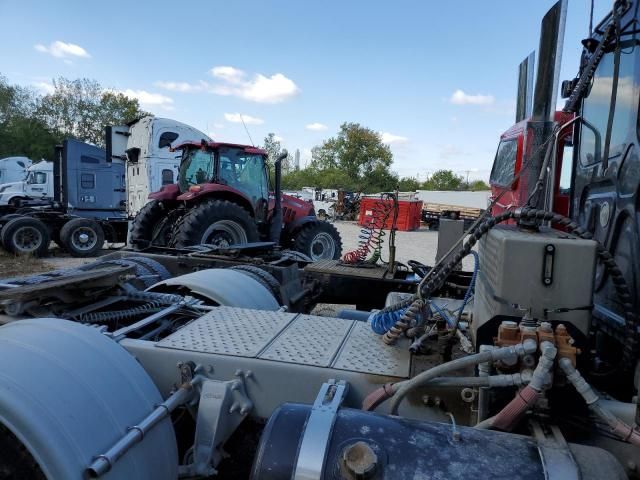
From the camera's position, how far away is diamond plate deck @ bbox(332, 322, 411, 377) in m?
1.92

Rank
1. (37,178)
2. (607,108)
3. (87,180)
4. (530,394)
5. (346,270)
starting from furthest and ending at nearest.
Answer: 1. (37,178)
2. (87,180)
3. (346,270)
4. (607,108)
5. (530,394)

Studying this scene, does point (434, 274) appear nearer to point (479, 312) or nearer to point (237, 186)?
point (479, 312)

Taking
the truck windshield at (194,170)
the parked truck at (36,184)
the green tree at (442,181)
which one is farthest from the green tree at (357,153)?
the truck windshield at (194,170)

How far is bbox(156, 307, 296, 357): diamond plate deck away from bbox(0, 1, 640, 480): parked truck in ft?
0.05

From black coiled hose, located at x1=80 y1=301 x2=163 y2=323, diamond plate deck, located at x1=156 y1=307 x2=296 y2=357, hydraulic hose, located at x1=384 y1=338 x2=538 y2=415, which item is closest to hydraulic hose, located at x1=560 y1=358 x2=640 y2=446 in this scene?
hydraulic hose, located at x1=384 y1=338 x2=538 y2=415

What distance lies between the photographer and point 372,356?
2.04 metres

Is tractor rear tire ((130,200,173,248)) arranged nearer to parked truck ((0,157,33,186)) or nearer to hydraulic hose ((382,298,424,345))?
hydraulic hose ((382,298,424,345))

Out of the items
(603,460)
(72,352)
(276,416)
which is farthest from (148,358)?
(603,460)

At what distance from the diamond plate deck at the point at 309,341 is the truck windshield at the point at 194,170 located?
22.6ft

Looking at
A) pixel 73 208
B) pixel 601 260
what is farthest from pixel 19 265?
pixel 601 260

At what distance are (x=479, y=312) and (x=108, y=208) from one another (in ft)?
53.7

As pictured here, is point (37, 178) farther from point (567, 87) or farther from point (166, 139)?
point (567, 87)

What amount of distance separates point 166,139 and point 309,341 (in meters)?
13.8

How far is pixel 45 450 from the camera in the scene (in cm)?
147
